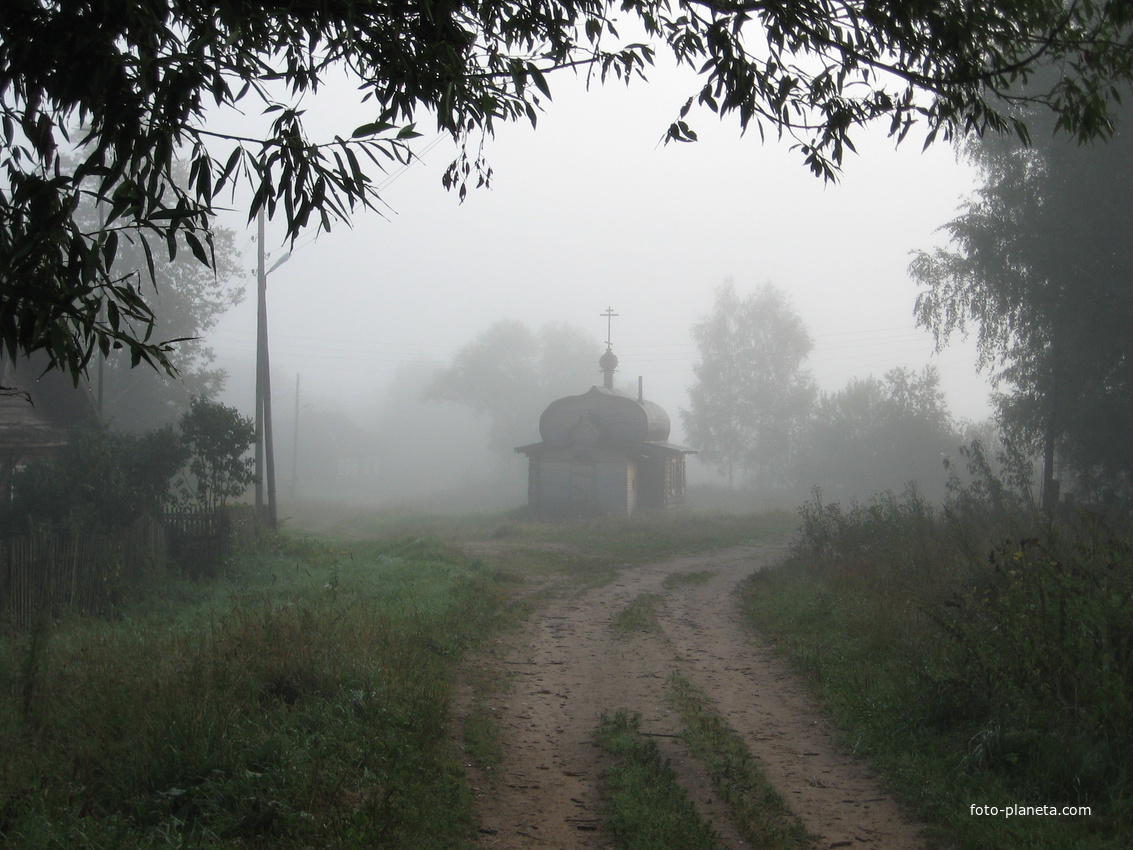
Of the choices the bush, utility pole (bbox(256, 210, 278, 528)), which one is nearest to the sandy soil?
the bush

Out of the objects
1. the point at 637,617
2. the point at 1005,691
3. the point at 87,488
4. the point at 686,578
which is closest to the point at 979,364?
the point at 686,578

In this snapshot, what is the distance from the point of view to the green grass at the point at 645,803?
14.6ft

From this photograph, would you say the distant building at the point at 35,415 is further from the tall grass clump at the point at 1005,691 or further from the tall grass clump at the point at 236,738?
the tall grass clump at the point at 1005,691

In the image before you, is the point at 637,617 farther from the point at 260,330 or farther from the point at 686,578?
the point at 260,330

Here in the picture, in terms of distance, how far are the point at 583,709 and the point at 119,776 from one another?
11.9ft

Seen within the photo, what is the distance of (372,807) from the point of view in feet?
14.9

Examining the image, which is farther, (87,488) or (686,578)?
(686,578)

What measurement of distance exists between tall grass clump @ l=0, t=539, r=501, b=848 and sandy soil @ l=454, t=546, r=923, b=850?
0.50m

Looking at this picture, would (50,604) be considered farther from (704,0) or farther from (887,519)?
(887,519)

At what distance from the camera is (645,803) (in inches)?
195

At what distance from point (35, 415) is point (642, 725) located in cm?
1752

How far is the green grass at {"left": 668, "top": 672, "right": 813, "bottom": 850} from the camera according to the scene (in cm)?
457

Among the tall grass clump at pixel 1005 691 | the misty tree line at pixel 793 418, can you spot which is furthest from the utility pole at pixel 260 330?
the misty tree line at pixel 793 418

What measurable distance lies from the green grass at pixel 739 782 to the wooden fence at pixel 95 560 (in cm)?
654
